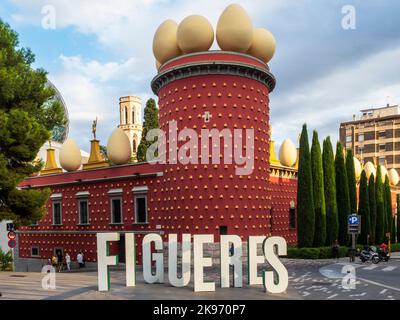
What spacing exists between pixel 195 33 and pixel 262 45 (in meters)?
5.51

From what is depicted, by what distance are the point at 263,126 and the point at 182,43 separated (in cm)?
841

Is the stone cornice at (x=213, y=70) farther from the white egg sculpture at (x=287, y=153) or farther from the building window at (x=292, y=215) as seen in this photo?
the building window at (x=292, y=215)

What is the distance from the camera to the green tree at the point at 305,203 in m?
32.3

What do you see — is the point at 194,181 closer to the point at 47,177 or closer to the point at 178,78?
the point at 178,78

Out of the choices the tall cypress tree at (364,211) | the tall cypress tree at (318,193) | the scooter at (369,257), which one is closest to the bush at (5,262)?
the tall cypress tree at (318,193)

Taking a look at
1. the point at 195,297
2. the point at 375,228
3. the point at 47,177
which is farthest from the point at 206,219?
the point at 375,228

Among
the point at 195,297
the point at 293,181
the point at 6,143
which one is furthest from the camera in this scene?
the point at 293,181

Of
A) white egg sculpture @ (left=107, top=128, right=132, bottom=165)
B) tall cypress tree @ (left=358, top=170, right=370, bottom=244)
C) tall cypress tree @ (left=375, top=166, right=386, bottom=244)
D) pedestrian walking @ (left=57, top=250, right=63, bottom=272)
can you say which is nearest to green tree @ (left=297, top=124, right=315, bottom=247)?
tall cypress tree @ (left=358, top=170, right=370, bottom=244)

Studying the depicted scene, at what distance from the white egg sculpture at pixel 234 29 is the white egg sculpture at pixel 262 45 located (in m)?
1.56

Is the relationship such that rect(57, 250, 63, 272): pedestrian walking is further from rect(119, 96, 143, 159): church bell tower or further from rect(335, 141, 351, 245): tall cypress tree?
rect(119, 96, 143, 159): church bell tower

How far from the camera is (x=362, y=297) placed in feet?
57.8

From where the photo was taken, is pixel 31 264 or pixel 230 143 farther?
pixel 31 264

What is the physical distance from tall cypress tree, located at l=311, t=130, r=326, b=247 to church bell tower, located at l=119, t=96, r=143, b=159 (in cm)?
8358

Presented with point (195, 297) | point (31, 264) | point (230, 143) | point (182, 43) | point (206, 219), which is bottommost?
point (31, 264)
